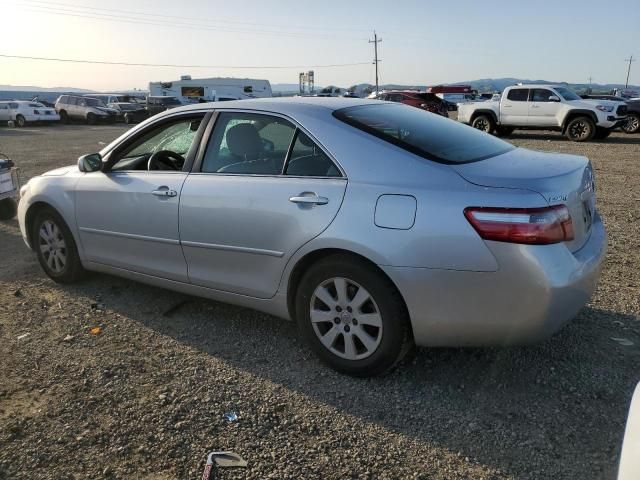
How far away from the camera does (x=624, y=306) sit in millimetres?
4148

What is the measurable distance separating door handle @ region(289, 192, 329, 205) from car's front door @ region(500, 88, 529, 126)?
1702 centimetres

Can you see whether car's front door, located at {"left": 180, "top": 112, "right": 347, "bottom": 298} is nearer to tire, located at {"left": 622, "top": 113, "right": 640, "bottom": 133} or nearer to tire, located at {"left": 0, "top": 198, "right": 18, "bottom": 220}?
tire, located at {"left": 0, "top": 198, "right": 18, "bottom": 220}

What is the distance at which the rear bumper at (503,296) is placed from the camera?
265 cm

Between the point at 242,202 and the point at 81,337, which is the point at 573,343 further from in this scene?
the point at 81,337

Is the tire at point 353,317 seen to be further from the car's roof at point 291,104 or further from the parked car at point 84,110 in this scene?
the parked car at point 84,110

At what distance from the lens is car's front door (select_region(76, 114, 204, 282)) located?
152 inches

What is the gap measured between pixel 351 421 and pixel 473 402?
68 cm

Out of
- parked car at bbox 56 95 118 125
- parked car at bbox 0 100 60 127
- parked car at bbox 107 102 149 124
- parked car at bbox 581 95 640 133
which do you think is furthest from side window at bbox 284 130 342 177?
parked car at bbox 0 100 60 127

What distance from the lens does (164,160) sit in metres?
4.25

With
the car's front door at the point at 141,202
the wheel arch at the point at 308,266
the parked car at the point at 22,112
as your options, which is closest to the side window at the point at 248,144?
the car's front door at the point at 141,202

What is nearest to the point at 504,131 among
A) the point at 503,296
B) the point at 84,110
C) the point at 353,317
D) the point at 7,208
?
the point at 7,208

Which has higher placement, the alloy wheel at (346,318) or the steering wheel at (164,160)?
the steering wheel at (164,160)

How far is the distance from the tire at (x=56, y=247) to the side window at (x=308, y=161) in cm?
232

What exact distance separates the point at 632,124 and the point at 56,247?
2052cm
